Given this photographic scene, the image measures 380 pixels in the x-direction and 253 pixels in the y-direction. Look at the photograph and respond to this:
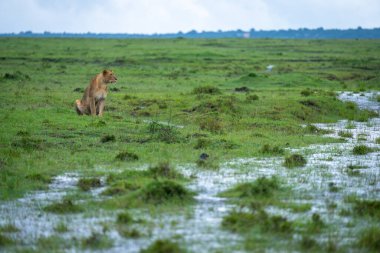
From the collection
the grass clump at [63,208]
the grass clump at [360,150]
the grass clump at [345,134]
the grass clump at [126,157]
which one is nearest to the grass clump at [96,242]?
the grass clump at [63,208]

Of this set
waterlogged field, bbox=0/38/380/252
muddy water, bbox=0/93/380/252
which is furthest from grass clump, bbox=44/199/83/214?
muddy water, bbox=0/93/380/252

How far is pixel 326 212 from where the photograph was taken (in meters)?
10.9

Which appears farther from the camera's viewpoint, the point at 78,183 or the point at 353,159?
the point at 353,159

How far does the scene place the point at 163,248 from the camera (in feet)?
28.3

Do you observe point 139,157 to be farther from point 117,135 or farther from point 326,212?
point 326,212

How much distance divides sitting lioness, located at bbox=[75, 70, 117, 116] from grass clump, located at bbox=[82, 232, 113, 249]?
12.8 meters

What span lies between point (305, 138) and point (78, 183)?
27.5 feet

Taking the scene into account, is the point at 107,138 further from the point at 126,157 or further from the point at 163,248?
the point at 163,248

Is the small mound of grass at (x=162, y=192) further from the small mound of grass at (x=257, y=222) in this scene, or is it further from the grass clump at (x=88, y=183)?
the grass clump at (x=88, y=183)

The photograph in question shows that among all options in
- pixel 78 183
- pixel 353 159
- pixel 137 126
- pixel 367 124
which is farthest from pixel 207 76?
pixel 78 183

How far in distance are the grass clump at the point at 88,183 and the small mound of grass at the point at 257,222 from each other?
3.13m

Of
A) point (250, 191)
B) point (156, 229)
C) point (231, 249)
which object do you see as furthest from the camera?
point (250, 191)

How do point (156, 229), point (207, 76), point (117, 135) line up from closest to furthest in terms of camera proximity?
1. point (156, 229)
2. point (117, 135)
3. point (207, 76)

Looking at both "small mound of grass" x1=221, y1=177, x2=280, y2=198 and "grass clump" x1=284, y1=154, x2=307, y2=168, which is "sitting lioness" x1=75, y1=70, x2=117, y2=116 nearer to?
"grass clump" x1=284, y1=154, x2=307, y2=168
